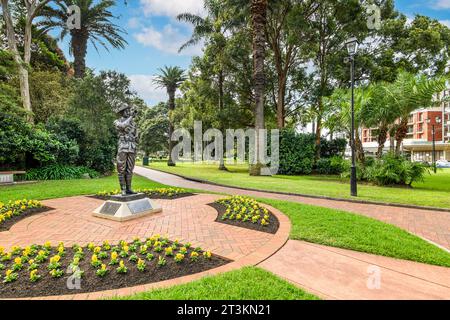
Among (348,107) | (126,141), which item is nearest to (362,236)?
(126,141)

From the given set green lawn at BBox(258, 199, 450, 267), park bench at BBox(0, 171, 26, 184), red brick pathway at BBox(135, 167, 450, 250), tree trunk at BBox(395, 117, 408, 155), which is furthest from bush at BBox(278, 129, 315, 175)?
park bench at BBox(0, 171, 26, 184)

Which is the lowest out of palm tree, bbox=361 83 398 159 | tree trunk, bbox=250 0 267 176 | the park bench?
the park bench

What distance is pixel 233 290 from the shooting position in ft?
8.80

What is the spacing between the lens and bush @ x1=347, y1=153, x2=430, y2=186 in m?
11.8

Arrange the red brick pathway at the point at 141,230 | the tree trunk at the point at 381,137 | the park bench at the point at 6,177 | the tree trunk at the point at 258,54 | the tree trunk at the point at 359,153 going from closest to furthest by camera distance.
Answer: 1. the red brick pathway at the point at 141,230
2. the park bench at the point at 6,177
3. the tree trunk at the point at 381,137
4. the tree trunk at the point at 359,153
5. the tree trunk at the point at 258,54

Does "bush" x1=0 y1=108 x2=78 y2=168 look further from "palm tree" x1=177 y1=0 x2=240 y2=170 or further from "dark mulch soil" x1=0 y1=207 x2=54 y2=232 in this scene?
"palm tree" x1=177 y1=0 x2=240 y2=170

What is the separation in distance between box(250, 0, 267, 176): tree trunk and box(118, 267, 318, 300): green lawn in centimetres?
1449

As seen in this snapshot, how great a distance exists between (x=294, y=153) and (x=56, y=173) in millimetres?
15962

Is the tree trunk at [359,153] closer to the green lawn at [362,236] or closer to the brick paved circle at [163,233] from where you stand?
the green lawn at [362,236]

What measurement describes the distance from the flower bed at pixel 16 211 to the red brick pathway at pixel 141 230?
212mm

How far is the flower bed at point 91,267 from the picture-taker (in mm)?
2867

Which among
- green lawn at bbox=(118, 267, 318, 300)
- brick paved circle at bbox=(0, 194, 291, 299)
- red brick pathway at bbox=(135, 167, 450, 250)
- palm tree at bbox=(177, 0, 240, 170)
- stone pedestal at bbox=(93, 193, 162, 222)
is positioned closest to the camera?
green lawn at bbox=(118, 267, 318, 300)

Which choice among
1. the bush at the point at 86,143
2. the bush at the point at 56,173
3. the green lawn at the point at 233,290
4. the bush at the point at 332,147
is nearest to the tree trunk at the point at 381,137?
the bush at the point at 332,147

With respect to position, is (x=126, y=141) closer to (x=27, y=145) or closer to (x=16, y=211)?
(x=16, y=211)
